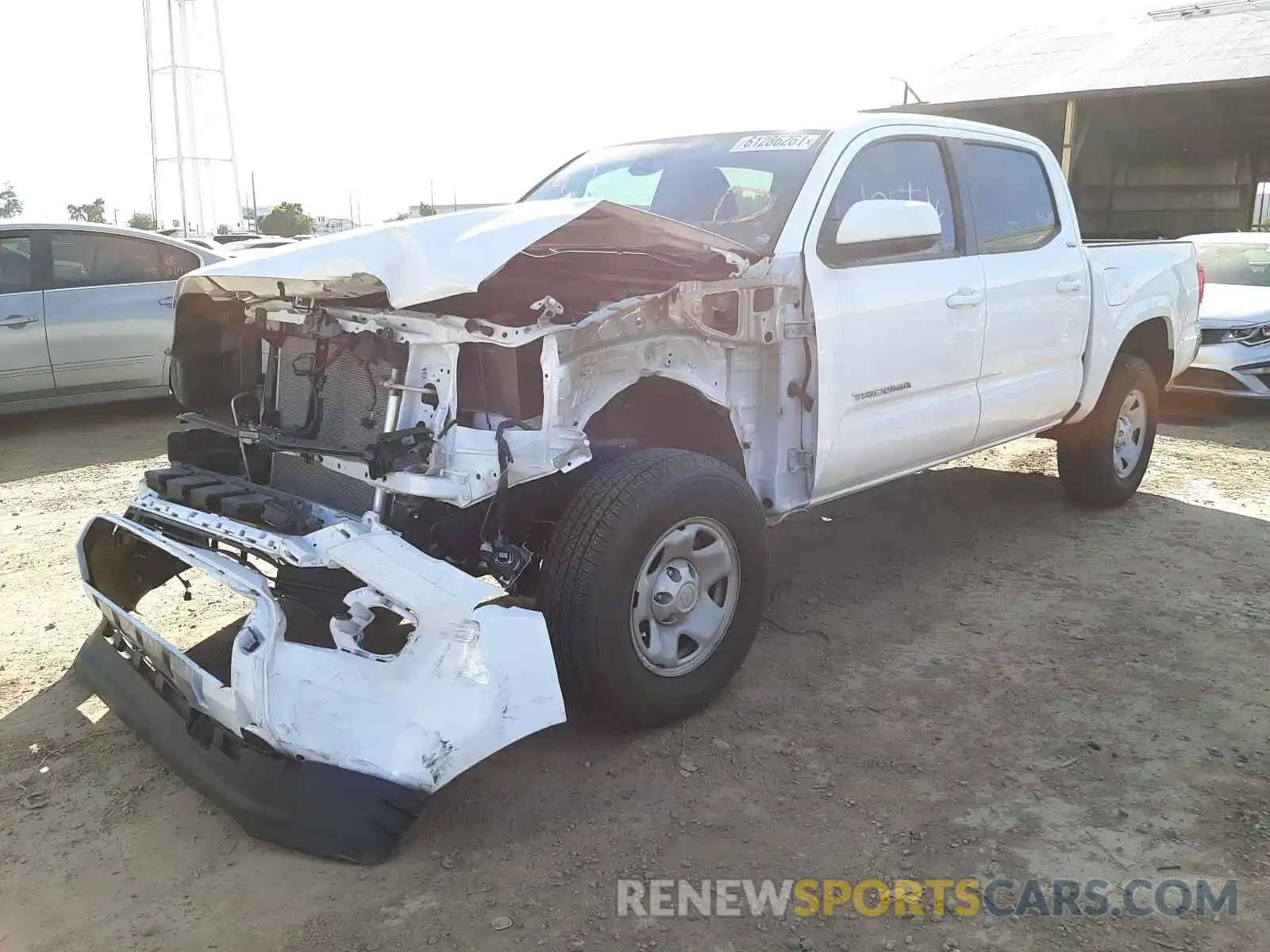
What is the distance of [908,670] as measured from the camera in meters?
3.69

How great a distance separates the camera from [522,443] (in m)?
2.87

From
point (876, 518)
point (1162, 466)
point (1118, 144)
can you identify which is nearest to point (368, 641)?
point (876, 518)

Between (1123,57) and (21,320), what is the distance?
16.3 meters

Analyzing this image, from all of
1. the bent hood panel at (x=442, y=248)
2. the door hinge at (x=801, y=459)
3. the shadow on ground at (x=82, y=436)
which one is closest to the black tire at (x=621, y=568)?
the door hinge at (x=801, y=459)

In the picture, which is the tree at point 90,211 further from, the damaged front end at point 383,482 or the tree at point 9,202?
the damaged front end at point 383,482

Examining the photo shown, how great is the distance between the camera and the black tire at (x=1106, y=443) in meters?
5.38

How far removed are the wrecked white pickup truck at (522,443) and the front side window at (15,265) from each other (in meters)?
4.57

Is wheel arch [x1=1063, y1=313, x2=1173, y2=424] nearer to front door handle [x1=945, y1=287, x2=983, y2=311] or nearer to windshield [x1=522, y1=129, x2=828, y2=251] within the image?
front door handle [x1=945, y1=287, x2=983, y2=311]

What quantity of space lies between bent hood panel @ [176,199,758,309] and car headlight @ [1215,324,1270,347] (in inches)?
275

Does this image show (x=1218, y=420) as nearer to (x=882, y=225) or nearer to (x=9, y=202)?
(x=882, y=225)

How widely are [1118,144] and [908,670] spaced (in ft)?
70.9

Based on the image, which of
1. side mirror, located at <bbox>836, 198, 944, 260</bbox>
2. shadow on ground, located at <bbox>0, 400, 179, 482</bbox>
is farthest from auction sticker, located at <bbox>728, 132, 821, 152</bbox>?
shadow on ground, located at <bbox>0, 400, 179, 482</bbox>

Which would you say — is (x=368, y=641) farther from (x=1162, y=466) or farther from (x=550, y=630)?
(x=1162, y=466)

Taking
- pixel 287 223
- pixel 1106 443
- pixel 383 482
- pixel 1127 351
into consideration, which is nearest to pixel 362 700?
pixel 383 482
